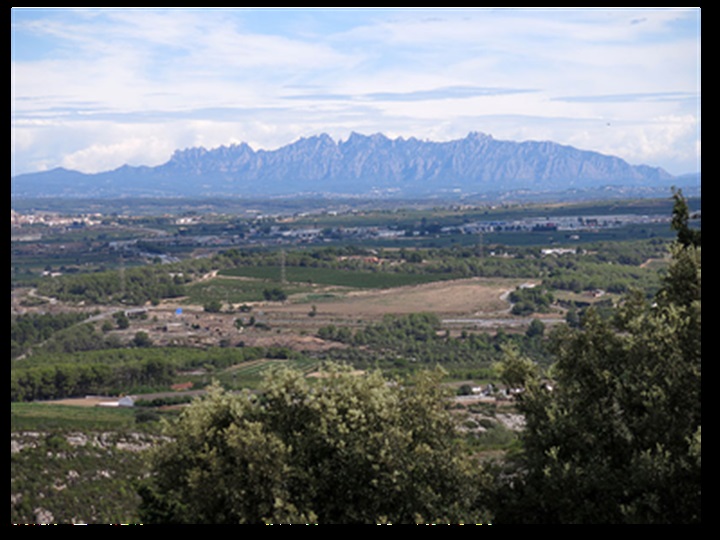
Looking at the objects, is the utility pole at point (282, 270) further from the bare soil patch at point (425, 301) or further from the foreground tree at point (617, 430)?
the foreground tree at point (617, 430)

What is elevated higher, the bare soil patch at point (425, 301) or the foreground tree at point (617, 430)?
the foreground tree at point (617, 430)

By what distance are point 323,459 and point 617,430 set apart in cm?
315

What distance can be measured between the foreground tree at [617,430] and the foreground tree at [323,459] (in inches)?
32.1

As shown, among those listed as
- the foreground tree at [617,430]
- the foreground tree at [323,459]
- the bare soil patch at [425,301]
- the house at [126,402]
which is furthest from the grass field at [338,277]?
the foreground tree at [323,459]

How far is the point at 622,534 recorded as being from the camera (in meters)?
4.74

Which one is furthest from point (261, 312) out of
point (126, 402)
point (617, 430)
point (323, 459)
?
point (617, 430)

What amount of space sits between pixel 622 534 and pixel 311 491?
4655 millimetres

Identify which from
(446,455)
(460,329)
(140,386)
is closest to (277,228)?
(460,329)

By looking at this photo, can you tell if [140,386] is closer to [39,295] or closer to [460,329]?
[460,329]

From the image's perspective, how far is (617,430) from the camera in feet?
31.4

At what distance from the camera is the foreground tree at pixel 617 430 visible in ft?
28.6

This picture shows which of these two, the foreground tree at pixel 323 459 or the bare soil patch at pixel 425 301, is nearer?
the foreground tree at pixel 323 459

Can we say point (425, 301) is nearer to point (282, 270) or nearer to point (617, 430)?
point (282, 270)

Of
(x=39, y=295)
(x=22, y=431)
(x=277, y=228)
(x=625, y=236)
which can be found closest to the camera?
(x=22, y=431)
